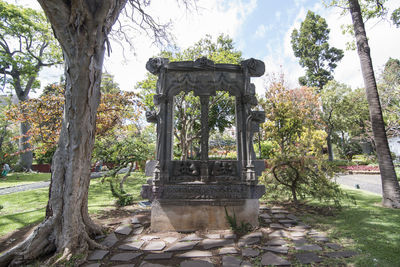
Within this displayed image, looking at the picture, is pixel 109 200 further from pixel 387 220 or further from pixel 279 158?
pixel 387 220

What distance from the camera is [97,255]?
10.7ft

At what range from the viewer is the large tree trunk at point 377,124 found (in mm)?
5695

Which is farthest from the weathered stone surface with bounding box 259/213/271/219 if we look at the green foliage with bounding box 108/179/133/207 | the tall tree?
the tall tree

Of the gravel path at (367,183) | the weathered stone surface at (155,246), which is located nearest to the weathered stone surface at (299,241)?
the weathered stone surface at (155,246)

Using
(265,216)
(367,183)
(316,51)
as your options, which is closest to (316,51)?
(316,51)

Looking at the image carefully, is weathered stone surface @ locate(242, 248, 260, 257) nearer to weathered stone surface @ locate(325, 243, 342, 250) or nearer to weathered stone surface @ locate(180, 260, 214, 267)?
weathered stone surface @ locate(180, 260, 214, 267)

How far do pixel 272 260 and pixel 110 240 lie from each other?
3.00 metres

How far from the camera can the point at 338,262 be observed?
111 inches

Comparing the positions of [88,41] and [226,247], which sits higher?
[88,41]

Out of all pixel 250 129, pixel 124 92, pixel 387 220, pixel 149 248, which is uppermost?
pixel 124 92

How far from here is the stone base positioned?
4414 millimetres

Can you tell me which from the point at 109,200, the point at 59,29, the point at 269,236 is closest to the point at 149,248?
the point at 269,236

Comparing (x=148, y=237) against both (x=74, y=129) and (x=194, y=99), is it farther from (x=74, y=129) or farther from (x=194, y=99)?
(x=194, y=99)

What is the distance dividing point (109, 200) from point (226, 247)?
5806mm
